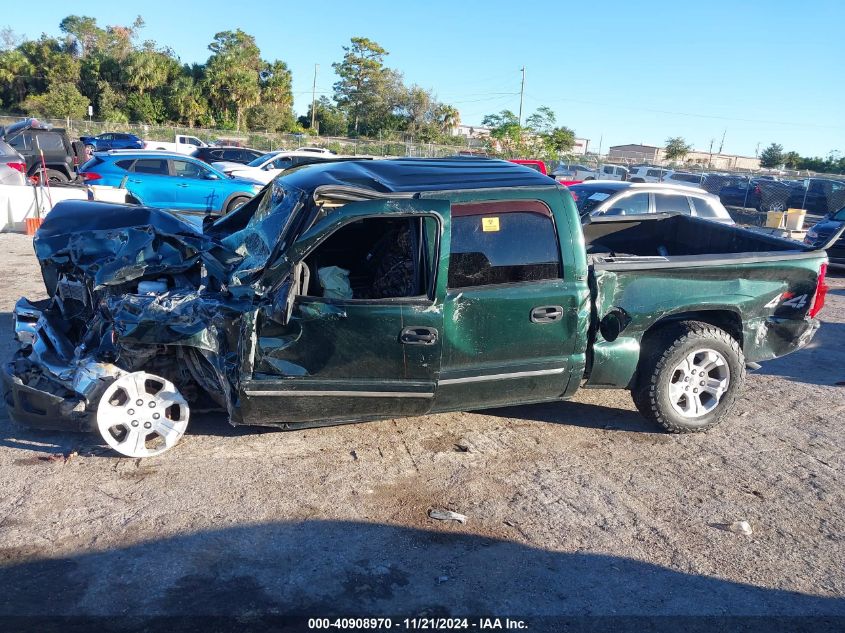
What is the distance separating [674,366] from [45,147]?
2028 centimetres

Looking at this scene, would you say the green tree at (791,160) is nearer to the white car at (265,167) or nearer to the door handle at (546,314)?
the white car at (265,167)

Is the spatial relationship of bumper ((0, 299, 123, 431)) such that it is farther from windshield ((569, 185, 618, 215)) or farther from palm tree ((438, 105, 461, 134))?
palm tree ((438, 105, 461, 134))

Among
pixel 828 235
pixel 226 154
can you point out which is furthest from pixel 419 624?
pixel 226 154

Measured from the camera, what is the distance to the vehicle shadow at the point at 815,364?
7.06 m

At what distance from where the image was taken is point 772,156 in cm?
6425

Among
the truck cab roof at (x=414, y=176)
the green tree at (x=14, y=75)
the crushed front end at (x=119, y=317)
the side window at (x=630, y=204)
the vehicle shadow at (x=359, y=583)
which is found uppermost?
the green tree at (x=14, y=75)

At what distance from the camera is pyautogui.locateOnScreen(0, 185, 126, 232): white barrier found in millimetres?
13031

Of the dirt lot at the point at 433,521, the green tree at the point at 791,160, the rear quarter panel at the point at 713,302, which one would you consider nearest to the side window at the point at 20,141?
the dirt lot at the point at 433,521

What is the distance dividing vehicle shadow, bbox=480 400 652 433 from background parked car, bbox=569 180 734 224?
476cm

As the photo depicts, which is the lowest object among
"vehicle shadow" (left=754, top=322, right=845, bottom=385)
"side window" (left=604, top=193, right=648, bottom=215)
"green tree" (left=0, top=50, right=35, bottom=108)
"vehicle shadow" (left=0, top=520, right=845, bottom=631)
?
"vehicle shadow" (left=0, top=520, right=845, bottom=631)

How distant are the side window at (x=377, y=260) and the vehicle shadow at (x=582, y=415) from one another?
4.62 ft

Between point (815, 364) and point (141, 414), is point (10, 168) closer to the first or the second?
point (141, 414)

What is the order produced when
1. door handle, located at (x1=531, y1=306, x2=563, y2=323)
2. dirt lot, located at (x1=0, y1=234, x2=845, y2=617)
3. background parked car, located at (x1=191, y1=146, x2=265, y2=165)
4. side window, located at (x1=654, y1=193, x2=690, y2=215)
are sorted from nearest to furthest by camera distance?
dirt lot, located at (x1=0, y1=234, x2=845, y2=617)
door handle, located at (x1=531, y1=306, x2=563, y2=323)
side window, located at (x1=654, y1=193, x2=690, y2=215)
background parked car, located at (x1=191, y1=146, x2=265, y2=165)

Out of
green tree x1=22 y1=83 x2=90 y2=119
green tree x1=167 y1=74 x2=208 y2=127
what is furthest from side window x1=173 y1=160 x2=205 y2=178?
green tree x1=22 y1=83 x2=90 y2=119
